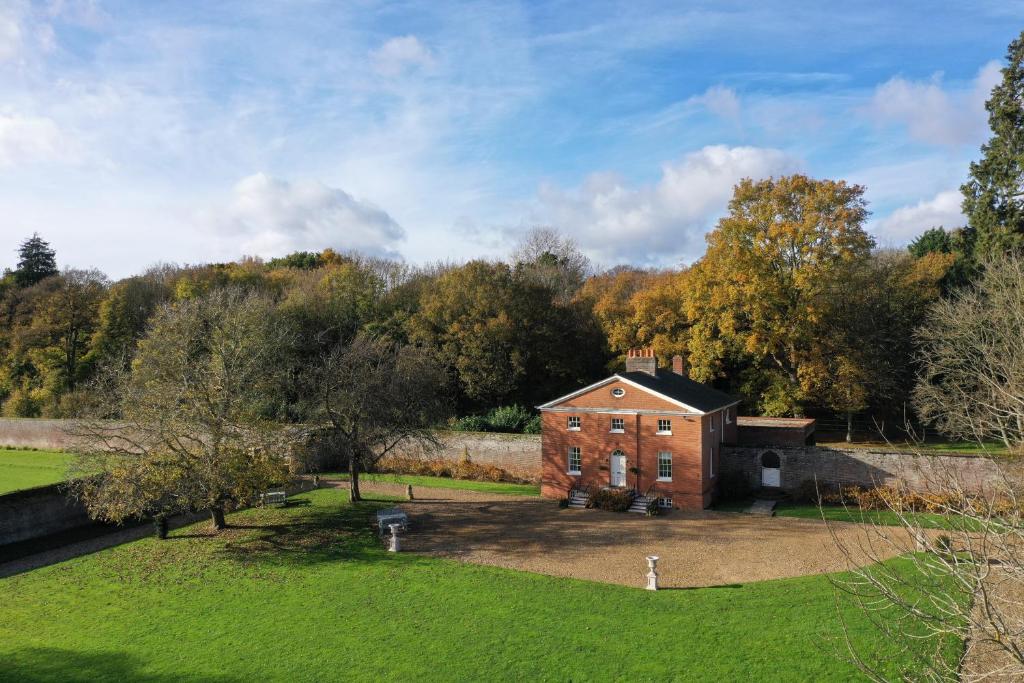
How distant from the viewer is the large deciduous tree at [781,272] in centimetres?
3609

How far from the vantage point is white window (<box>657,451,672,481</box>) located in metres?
30.0

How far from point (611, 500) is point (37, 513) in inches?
1000

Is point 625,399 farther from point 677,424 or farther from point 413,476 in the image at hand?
point 413,476

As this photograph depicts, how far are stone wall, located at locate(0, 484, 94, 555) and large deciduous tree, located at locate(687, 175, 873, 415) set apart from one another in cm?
3383

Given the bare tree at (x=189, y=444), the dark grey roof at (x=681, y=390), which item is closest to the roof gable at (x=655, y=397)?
the dark grey roof at (x=681, y=390)

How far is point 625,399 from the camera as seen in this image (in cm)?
3056

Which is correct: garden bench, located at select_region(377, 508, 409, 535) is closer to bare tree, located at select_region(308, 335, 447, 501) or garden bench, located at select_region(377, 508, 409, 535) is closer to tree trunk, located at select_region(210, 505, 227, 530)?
bare tree, located at select_region(308, 335, 447, 501)

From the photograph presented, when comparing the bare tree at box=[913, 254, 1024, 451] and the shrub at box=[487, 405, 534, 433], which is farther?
the shrub at box=[487, 405, 534, 433]

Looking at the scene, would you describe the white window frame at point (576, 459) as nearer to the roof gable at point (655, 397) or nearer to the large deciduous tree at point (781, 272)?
the roof gable at point (655, 397)

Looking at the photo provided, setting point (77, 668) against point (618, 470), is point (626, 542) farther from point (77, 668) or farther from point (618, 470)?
point (77, 668)

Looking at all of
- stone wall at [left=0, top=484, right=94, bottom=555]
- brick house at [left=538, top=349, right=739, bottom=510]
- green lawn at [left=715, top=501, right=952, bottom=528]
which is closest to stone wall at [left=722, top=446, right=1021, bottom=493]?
brick house at [left=538, top=349, right=739, bottom=510]

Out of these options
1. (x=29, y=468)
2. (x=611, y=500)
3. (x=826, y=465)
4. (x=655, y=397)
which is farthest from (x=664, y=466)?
(x=29, y=468)

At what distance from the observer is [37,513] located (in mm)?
29297

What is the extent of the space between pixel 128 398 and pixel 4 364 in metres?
39.3
